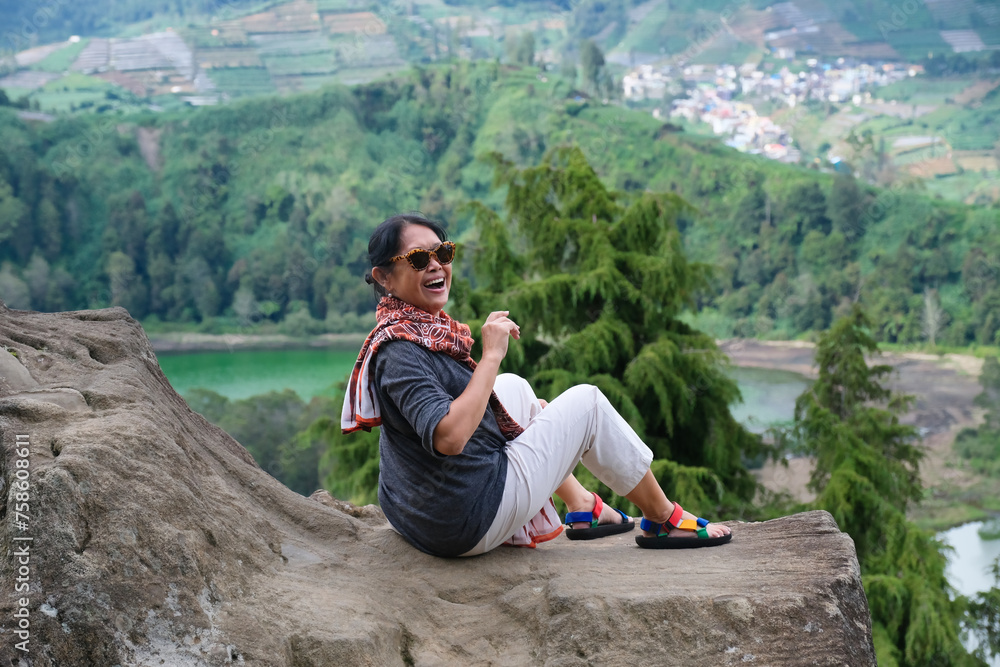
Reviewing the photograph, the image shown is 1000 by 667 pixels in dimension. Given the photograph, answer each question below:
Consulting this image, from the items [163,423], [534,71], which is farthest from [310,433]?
[534,71]

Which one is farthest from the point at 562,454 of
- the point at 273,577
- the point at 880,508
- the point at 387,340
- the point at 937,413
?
the point at 937,413

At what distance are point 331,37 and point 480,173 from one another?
132 feet

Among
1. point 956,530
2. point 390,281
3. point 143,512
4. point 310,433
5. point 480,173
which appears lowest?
point 956,530

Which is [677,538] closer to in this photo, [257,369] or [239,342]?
[257,369]

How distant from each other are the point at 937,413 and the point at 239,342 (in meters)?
40.2

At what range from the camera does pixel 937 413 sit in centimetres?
4709

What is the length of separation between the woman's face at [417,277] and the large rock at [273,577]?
1000mm

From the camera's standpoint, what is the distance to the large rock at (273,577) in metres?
2.57

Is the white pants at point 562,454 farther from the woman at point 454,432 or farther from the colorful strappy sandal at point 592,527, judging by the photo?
the colorful strappy sandal at point 592,527

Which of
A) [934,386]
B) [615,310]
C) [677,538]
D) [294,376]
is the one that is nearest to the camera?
[677,538]

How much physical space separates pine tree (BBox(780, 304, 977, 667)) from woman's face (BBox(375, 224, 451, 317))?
6.68 meters

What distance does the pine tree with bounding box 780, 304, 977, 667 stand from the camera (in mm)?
9344

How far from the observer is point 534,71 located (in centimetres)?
7775

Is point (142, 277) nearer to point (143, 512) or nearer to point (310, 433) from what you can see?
point (310, 433)
